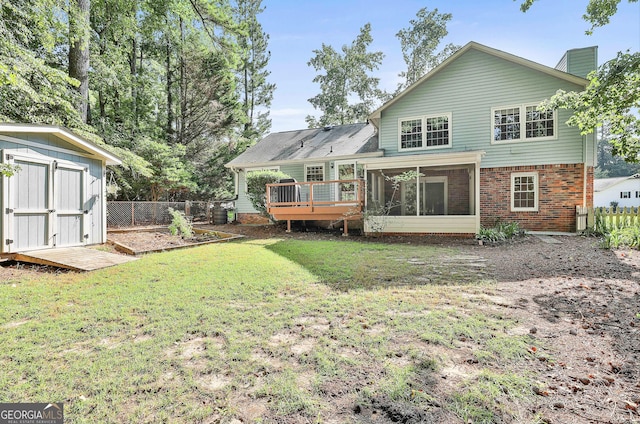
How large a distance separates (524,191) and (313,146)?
9.77 m

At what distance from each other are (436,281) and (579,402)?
297 cm

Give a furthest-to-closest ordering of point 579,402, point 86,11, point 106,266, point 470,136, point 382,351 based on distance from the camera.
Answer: point 470,136 → point 86,11 → point 106,266 → point 382,351 → point 579,402

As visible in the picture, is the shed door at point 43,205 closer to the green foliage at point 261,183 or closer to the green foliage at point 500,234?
the green foliage at point 261,183

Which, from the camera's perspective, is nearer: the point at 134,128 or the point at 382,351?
the point at 382,351

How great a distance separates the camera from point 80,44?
1016 cm

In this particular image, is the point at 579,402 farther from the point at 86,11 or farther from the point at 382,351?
the point at 86,11

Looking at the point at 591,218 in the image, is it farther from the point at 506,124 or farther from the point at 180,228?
the point at 180,228

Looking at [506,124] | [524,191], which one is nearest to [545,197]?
[524,191]

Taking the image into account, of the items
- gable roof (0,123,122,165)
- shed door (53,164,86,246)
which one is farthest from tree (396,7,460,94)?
shed door (53,164,86,246)

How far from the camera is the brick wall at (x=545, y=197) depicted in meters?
10.8

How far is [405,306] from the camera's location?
3.74m

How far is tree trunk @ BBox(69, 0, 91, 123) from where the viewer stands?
9.53 metres

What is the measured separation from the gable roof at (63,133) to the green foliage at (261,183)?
5321 mm

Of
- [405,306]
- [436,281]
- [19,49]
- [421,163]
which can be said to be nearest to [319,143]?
[421,163]
